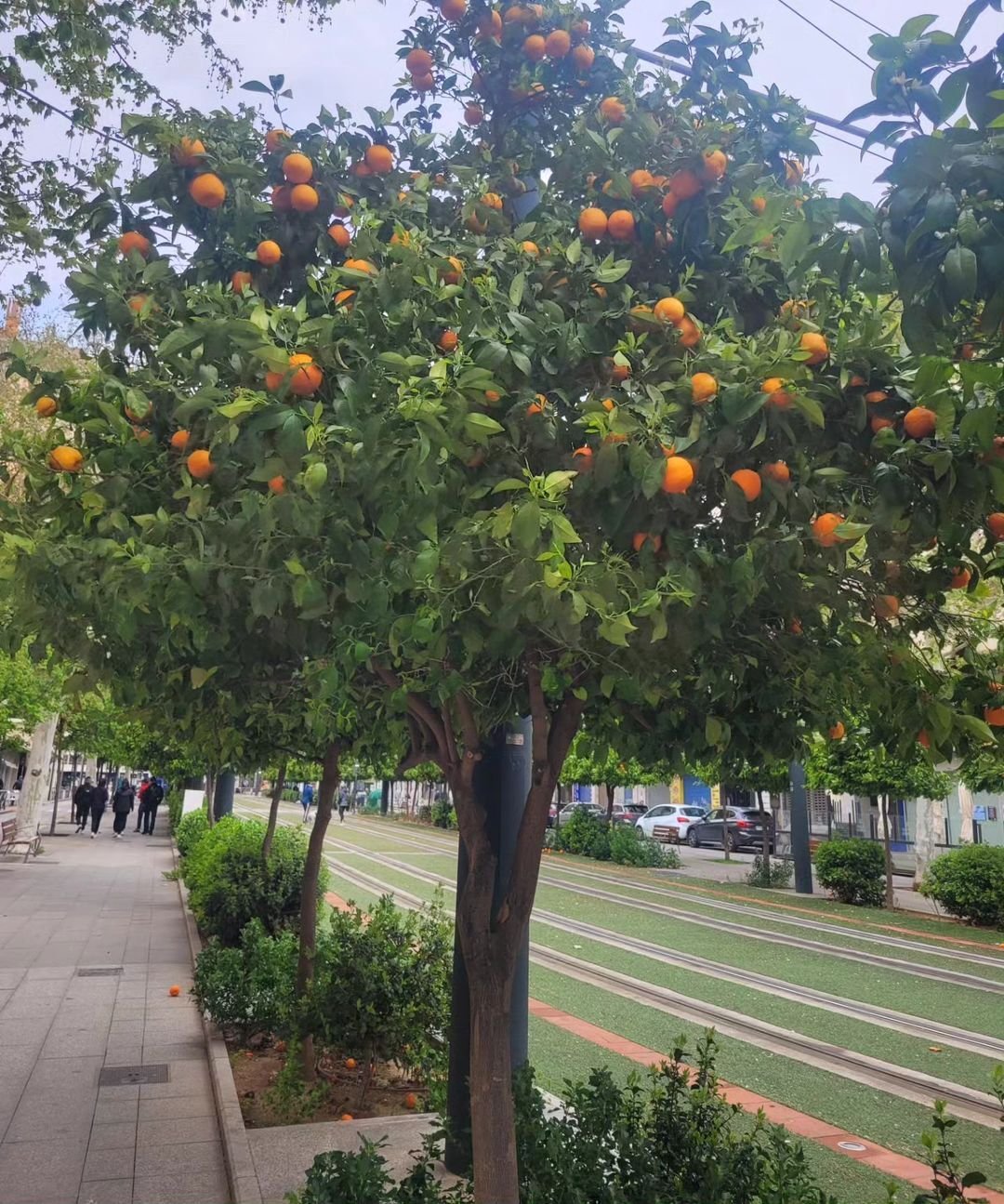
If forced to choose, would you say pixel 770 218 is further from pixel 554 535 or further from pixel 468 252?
pixel 468 252

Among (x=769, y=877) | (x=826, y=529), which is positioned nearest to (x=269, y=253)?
(x=826, y=529)

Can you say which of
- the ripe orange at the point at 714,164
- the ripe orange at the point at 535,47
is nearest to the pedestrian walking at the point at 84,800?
the ripe orange at the point at 535,47

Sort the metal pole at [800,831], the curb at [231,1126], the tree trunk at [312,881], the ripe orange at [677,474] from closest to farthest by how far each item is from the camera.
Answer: the ripe orange at [677,474] → the curb at [231,1126] → the tree trunk at [312,881] → the metal pole at [800,831]

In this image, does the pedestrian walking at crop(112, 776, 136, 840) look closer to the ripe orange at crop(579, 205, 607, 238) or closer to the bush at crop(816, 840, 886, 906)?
the bush at crop(816, 840, 886, 906)

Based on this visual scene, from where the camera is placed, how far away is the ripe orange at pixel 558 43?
3758mm

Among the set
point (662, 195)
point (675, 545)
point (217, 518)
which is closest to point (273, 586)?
point (217, 518)

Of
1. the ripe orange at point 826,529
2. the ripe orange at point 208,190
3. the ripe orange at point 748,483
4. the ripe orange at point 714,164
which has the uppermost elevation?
the ripe orange at point 714,164

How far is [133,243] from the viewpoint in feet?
11.0

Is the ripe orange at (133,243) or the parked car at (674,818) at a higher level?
the ripe orange at (133,243)

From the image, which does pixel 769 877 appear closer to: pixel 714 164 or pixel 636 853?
pixel 636 853

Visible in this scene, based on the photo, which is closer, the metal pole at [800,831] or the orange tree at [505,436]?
the orange tree at [505,436]

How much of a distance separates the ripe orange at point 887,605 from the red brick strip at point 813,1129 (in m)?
2.41

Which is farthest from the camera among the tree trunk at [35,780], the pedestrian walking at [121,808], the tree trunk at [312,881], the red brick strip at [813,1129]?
the pedestrian walking at [121,808]

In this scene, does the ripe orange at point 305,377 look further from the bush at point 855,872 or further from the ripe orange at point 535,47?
the bush at point 855,872
